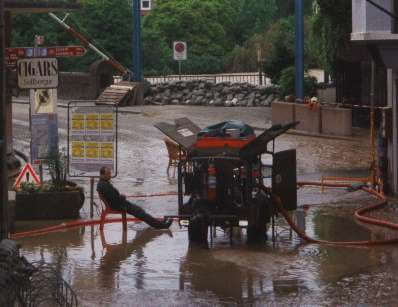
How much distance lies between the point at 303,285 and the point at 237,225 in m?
3.06

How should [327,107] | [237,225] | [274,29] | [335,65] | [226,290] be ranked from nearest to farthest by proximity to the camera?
1. [226,290]
2. [237,225]
3. [327,107]
4. [335,65]
5. [274,29]

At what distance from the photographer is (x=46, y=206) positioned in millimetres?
22016

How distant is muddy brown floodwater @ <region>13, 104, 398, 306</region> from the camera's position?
50.1ft

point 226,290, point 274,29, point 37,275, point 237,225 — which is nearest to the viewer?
point 37,275

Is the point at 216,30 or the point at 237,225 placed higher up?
the point at 216,30

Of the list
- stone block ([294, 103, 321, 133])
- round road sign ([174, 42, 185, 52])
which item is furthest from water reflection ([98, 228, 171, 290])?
round road sign ([174, 42, 185, 52])

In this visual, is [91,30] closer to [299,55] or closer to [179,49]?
[179,49]

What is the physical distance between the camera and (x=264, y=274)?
16656mm

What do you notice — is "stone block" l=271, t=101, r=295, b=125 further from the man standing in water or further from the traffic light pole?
the traffic light pole

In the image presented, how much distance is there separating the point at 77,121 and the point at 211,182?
4.64 m

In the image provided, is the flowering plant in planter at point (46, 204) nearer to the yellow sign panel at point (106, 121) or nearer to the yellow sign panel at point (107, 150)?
the yellow sign panel at point (107, 150)

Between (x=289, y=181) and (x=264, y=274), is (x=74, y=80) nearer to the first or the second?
(x=289, y=181)

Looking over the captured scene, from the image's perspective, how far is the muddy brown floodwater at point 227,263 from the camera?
15.3 metres

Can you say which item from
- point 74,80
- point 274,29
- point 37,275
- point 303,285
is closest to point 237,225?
point 303,285
